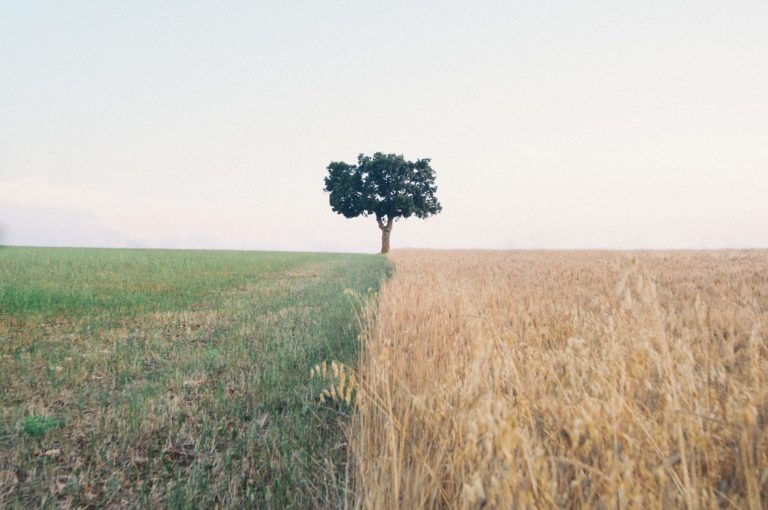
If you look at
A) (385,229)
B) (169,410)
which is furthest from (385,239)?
(169,410)

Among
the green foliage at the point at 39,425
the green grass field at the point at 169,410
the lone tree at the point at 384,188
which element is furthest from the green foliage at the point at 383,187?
the green foliage at the point at 39,425

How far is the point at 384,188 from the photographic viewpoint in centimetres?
4966

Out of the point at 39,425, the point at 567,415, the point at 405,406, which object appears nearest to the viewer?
the point at 567,415

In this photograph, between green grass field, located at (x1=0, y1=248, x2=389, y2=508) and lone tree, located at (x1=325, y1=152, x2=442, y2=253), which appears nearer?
green grass field, located at (x1=0, y1=248, x2=389, y2=508)

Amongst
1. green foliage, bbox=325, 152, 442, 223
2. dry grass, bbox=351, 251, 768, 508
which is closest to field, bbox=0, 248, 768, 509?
dry grass, bbox=351, 251, 768, 508

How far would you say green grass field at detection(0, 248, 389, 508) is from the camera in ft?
10.6

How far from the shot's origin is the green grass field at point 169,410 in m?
3.23

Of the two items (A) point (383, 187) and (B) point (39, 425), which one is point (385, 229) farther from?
(B) point (39, 425)

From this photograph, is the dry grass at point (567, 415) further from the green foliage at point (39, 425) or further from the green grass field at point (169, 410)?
the green foliage at point (39, 425)

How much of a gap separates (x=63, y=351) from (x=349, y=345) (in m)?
4.23

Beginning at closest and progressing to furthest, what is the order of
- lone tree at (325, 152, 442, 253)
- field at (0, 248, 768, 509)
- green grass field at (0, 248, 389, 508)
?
field at (0, 248, 768, 509), green grass field at (0, 248, 389, 508), lone tree at (325, 152, 442, 253)

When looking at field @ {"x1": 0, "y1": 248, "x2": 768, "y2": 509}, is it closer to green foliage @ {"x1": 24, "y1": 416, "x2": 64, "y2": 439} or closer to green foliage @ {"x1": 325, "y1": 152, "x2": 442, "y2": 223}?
green foliage @ {"x1": 24, "y1": 416, "x2": 64, "y2": 439}

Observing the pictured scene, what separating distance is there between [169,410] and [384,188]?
1810 inches

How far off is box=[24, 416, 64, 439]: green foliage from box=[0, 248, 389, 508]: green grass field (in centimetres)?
1
